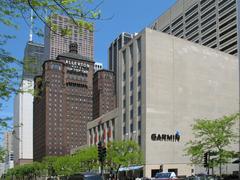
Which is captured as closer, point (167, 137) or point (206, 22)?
point (167, 137)

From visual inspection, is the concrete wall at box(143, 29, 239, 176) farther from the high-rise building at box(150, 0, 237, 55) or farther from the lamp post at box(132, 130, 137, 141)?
the high-rise building at box(150, 0, 237, 55)

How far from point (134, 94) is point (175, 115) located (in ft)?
33.5

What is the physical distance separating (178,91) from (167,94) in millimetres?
3330

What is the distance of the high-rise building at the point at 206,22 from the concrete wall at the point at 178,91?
2709 centimetres

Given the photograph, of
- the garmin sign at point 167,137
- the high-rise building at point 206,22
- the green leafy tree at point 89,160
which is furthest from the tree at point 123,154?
the high-rise building at point 206,22

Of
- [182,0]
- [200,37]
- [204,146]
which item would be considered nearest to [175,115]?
[204,146]

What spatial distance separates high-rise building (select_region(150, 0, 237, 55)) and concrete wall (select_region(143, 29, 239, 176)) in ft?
88.9

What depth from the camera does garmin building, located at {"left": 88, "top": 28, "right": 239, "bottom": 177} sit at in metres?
105

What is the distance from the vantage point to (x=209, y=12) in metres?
160

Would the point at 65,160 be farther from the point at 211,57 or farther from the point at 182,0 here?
the point at 182,0

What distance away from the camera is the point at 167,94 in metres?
108

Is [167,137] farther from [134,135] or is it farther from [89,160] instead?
[89,160]

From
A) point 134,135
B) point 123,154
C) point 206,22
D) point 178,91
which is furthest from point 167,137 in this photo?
point 206,22

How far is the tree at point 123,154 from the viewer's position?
91012 mm
